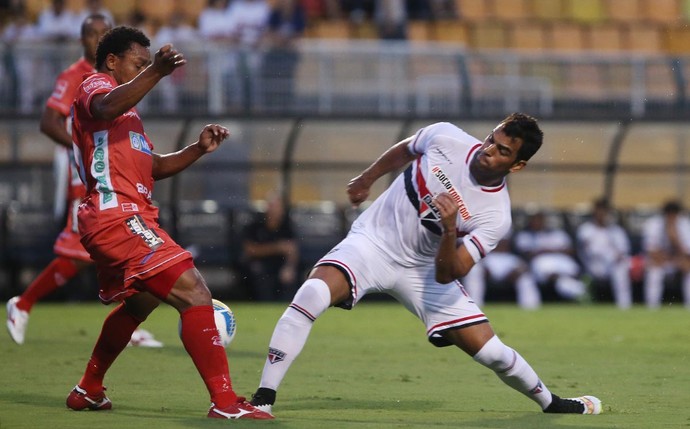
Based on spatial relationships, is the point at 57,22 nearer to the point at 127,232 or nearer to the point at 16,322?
the point at 16,322

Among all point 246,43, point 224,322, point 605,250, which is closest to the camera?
point 224,322

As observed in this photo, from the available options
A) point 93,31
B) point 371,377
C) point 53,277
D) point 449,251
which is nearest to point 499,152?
point 449,251

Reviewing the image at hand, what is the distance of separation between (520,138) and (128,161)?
2.16 metres

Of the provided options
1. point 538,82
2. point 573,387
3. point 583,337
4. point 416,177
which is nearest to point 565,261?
point 538,82

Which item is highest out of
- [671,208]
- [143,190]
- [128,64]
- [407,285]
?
[128,64]

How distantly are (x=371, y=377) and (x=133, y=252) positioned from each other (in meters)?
2.92

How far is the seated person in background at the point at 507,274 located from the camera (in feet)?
59.9

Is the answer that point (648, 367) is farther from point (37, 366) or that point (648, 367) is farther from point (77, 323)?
point (77, 323)

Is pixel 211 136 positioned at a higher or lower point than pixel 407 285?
higher

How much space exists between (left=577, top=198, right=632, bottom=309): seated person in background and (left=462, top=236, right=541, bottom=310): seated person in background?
0.86 meters

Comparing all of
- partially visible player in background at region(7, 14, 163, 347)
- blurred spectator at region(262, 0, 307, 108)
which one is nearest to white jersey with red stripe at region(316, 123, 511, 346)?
partially visible player in background at region(7, 14, 163, 347)

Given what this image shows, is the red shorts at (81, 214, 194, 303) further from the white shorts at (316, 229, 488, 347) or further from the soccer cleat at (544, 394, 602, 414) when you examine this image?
the soccer cleat at (544, 394, 602, 414)

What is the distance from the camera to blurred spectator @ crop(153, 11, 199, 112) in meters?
18.0

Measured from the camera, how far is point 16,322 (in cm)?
1081
